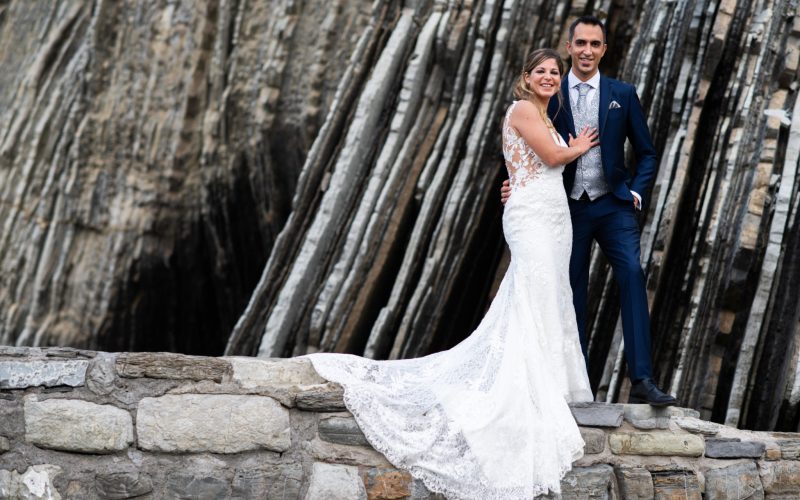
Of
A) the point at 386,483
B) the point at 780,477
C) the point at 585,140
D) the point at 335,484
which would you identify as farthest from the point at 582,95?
the point at 335,484

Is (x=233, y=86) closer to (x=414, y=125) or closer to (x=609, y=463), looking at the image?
(x=414, y=125)

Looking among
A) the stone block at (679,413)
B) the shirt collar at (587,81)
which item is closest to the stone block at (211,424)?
the stone block at (679,413)

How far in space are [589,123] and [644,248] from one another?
71.9 inches

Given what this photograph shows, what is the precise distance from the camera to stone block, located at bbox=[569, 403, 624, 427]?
15.9ft

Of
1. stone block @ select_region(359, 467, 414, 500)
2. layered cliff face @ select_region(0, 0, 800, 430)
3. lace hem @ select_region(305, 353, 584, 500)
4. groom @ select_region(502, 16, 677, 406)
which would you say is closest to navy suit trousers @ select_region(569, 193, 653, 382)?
groom @ select_region(502, 16, 677, 406)

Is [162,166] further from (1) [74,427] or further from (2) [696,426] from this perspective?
(2) [696,426]

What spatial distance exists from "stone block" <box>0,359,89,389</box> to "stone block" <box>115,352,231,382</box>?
17 cm

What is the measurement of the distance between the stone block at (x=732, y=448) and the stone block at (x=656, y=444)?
0.07m

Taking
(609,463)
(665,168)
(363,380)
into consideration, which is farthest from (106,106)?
(609,463)

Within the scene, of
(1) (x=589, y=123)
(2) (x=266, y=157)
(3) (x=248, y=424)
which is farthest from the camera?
(2) (x=266, y=157)

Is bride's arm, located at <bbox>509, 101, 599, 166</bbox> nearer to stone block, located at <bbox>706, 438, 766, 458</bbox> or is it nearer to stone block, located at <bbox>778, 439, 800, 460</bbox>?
stone block, located at <bbox>706, 438, 766, 458</bbox>

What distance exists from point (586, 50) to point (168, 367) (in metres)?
2.51

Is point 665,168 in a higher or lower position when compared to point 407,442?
higher

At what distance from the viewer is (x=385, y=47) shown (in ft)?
28.3
